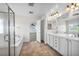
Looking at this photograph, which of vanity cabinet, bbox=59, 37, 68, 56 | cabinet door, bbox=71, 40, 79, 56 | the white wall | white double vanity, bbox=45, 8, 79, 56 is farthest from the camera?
the white wall

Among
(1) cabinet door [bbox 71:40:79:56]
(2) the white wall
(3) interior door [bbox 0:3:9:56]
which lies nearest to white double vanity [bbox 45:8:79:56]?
(1) cabinet door [bbox 71:40:79:56]

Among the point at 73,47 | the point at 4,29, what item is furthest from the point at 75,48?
the point at 4,29

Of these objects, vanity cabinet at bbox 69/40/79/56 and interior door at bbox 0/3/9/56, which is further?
interior door at bbox 0/3/9/56

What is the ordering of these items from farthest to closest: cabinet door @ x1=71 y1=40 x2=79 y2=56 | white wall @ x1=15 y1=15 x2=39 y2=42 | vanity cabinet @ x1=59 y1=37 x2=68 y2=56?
white wall @ x1=15 y1=15 x2=39 y2=42
vanity cabinet @ x1=59 y1=37 x2=68 y2=56
cabinet door @ x1=71 y1=40 x2=79 y2=56

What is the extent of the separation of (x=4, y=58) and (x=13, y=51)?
1.42 meters

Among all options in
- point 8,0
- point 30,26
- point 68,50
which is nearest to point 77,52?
point 68,50

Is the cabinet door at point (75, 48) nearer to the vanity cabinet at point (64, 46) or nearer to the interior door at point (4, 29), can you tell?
the vanity cabinet at point (64, 46)

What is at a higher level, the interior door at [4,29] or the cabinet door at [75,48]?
the interior door at [4,29]

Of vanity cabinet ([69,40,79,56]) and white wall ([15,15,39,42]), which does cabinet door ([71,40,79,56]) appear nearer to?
vanity cabinet ([69,40,79,56])

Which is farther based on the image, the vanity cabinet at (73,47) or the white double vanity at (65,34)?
the white double vanity at (65,34)

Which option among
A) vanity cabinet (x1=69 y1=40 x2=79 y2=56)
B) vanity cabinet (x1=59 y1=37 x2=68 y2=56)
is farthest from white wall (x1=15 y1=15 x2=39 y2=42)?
vanity cabinet (x1=69 y1=40 x2=79 y2=56)

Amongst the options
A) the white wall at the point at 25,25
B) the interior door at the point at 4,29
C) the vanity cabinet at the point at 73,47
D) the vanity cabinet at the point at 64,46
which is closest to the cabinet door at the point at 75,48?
the vanity cabinet at the point at 73,47

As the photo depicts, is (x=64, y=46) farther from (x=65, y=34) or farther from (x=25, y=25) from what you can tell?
(x=25, y=25)

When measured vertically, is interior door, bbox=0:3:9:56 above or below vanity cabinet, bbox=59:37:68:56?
above
